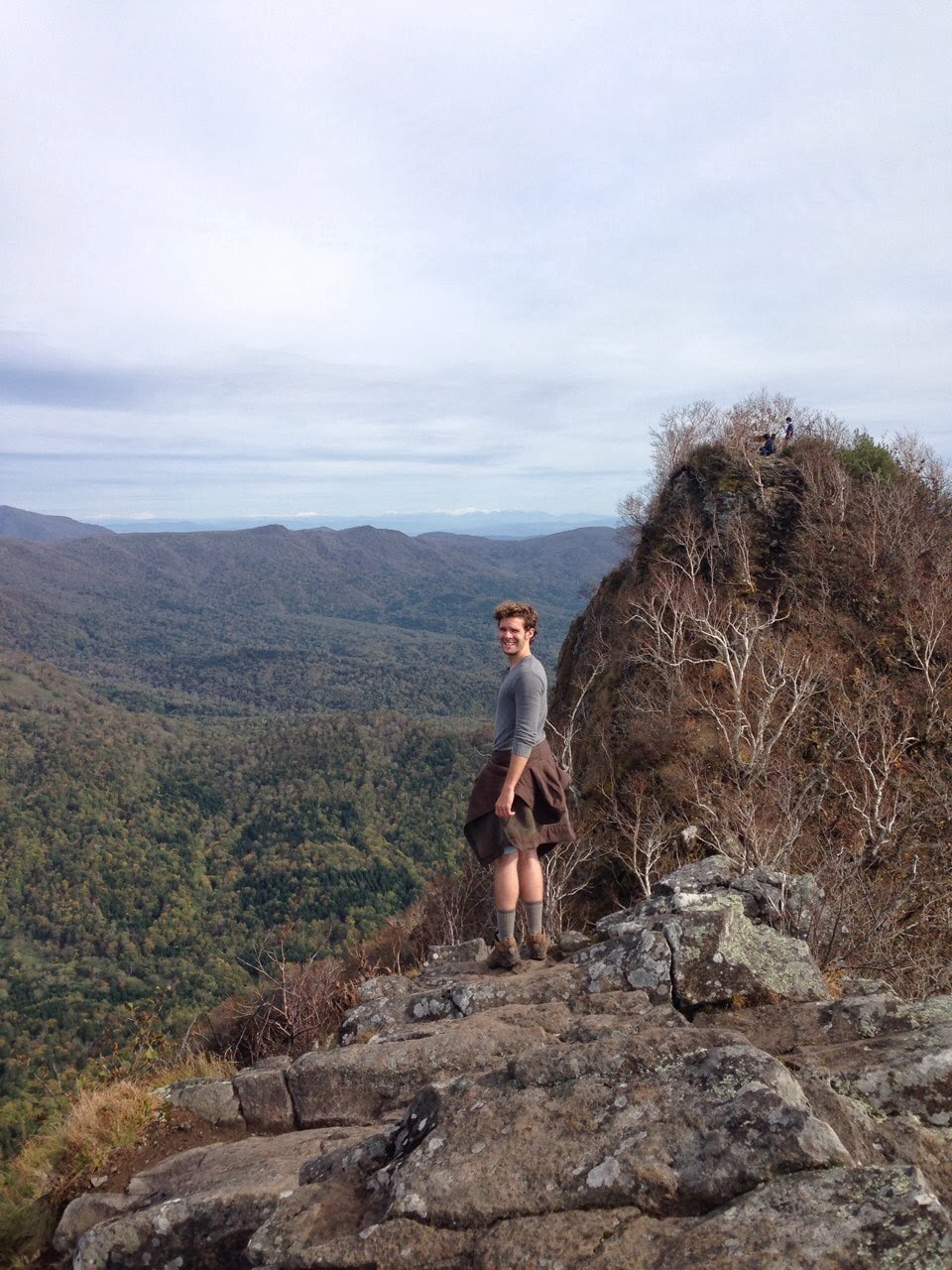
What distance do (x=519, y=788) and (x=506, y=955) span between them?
2.14 meters

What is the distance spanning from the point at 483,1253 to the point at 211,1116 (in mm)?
3780

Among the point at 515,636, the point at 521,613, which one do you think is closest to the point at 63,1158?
the point at 515,636

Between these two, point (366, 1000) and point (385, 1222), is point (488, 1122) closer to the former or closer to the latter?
point (385, 1222)

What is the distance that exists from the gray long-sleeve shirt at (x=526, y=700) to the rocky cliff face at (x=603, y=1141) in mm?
2257

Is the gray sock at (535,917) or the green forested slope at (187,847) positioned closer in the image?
the gray sock at (535,917)

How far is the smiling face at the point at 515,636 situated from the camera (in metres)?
6.40

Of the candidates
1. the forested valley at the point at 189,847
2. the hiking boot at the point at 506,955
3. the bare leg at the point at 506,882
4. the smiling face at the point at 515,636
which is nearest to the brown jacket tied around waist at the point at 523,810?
the bare leg at the point at 506,882

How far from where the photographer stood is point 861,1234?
8.02ft

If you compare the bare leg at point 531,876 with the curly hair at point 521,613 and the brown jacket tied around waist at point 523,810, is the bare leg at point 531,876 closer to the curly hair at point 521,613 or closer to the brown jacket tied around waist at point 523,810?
the brown jacket tied around waist at point 523,810

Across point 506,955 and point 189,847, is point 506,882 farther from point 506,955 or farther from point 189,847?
point 189,847

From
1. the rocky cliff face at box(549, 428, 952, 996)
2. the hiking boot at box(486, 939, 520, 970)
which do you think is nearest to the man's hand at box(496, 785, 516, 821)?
the hiking boot at box(486, 939, 520, 970)

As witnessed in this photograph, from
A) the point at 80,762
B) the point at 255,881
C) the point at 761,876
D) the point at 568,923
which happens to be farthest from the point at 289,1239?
the point at 80,762

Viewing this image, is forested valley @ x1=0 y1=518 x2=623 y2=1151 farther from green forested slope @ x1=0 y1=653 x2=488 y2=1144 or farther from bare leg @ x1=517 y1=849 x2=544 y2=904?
bare leg @ x1=517 y1=849 x2=544 y2=904

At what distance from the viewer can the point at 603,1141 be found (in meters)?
3.35
